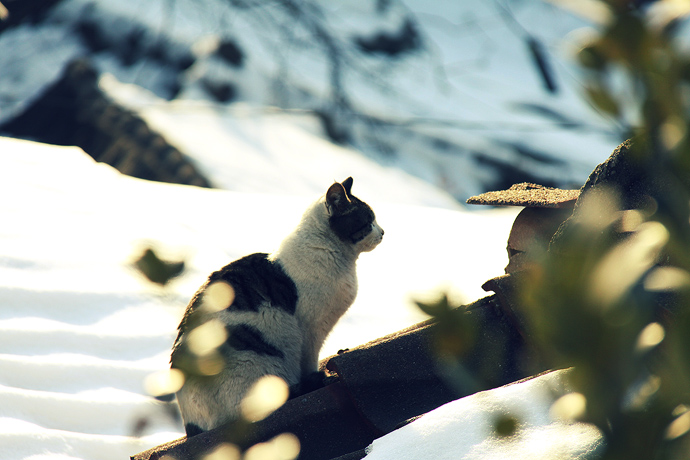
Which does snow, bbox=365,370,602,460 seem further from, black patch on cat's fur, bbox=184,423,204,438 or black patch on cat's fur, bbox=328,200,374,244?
black patch on cat's fur, bbox=328,200,374,244

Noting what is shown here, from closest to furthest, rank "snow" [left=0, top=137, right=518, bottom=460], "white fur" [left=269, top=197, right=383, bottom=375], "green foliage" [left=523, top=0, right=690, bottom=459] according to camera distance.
→ "green foliage" [left=523, top=0, right=690, bottom=459], "white fur" [left=269, top=197, right=383, bottom=375], "snow" [left=0, top=137, right=518, bottom=460]

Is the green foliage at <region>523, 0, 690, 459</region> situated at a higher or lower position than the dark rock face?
lower

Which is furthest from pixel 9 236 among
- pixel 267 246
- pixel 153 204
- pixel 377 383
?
pixel 377 383

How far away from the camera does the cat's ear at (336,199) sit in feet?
9.27

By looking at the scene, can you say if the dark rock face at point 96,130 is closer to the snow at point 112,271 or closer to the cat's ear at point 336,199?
the snow at point 112,271

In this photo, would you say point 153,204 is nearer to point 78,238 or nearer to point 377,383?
point 78,238

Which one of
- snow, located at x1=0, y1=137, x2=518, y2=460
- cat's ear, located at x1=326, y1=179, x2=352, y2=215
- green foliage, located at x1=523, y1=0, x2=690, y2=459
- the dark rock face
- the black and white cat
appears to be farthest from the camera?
the dark rock face

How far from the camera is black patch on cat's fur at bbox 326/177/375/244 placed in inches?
112

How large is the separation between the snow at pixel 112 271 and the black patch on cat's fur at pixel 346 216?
84 cm

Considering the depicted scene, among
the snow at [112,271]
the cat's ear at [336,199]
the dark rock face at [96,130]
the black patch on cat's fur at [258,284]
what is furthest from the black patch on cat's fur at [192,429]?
the dark rock face at [96,130]

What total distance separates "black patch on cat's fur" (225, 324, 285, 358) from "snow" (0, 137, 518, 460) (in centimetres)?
49

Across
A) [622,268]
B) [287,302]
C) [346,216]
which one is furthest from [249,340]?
[622,268]

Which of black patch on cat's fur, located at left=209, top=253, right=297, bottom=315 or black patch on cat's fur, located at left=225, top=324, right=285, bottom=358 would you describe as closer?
black patch on cat's fur, located at left=225, top=324, right=285, bottom=358

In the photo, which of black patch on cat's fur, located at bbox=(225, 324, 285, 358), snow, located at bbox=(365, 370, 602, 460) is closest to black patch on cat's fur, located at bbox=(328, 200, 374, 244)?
black patch on cat's fur, located at bbox=(225, 324, 285, 358)
